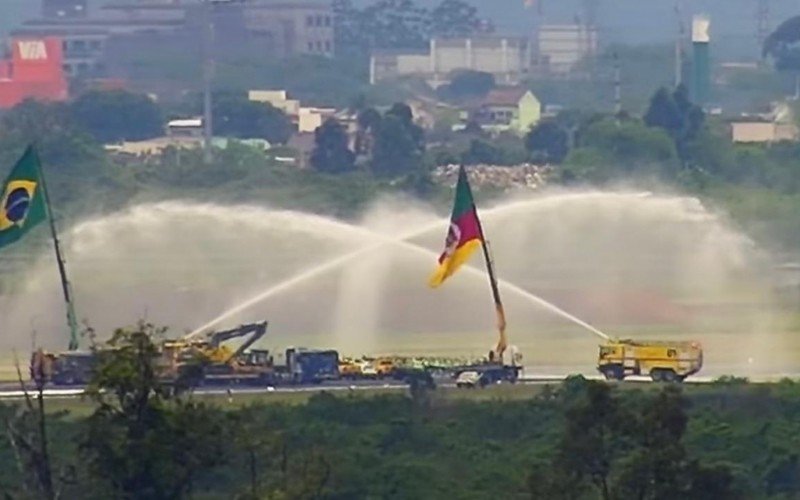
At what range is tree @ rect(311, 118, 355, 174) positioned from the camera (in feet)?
286

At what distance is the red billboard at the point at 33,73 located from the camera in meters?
111

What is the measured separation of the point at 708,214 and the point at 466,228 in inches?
951

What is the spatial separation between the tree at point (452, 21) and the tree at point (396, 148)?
5108cm

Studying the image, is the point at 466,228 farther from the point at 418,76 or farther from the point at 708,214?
the point at 418,76

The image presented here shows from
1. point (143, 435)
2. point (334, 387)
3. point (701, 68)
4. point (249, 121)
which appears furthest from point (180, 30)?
point (143, 435)

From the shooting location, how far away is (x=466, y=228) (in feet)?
150

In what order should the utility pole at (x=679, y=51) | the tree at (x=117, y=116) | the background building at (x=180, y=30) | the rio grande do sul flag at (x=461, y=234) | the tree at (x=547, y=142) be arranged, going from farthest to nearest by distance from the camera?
the background building at (x=180, y=30)
the utility pole at (x=679, y=51)
the tree at (x=117, y=116)
the tree at (x=547, y=142)
the rio grande do sul flag at (x=461, y=234)

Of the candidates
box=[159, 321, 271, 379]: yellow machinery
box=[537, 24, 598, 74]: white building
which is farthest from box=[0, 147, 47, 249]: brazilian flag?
box=[537, 24, 598, 74]: white building

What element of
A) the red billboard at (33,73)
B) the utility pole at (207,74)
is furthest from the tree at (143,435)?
the red billboard at (33,73)

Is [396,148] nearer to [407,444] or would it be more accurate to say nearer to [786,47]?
[786,47]

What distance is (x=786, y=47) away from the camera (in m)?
117

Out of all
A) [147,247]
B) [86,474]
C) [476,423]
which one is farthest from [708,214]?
[86,474]

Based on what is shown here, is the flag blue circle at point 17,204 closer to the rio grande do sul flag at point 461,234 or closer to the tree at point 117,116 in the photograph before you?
the rio grande do sul flag at point 461,234

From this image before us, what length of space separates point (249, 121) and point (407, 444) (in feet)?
A: 213
